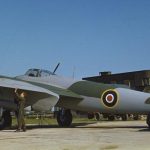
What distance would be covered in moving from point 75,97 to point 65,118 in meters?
2.39

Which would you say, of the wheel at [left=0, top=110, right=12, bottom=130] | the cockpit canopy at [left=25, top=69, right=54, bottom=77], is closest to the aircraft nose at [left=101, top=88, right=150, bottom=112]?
the cockpit canopy at [left=25, top=69, right=54, bottom=77]

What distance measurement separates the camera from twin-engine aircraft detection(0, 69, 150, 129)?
17516mm

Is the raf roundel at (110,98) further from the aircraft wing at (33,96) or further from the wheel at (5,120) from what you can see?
the wheel at (5,120)

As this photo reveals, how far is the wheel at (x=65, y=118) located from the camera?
827 inches

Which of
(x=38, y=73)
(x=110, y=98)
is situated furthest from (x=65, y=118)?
(x=110, y=98)

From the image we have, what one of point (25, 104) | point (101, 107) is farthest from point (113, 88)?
point (25, 104)

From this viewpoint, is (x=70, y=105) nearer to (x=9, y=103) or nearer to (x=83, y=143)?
(x=9, y=103)

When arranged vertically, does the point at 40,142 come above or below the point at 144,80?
below

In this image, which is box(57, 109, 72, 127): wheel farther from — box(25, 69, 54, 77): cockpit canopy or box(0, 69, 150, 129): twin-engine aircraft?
box(25, 69, 54, 77): cockpit canopy

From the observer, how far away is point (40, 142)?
11.9m

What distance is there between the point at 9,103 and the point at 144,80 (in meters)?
70.0

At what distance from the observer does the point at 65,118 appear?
69.1ft

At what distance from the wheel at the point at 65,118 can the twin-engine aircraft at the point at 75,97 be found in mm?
858

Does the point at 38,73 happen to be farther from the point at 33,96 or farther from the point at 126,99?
the point at 126,99
